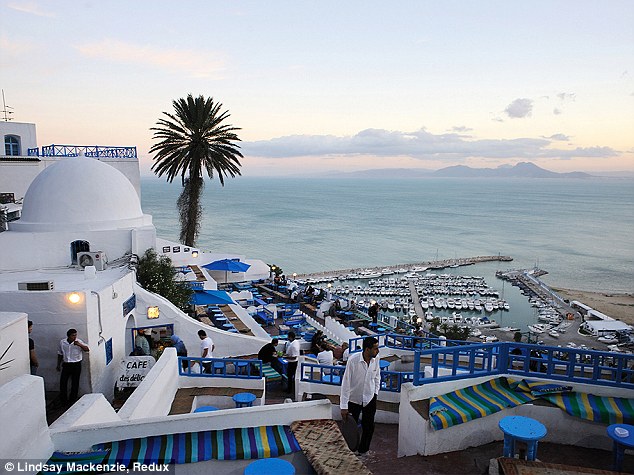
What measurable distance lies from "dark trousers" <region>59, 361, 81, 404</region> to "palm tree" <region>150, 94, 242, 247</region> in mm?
18174

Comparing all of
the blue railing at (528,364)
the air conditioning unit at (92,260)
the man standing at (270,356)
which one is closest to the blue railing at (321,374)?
the man standing at (270,356)

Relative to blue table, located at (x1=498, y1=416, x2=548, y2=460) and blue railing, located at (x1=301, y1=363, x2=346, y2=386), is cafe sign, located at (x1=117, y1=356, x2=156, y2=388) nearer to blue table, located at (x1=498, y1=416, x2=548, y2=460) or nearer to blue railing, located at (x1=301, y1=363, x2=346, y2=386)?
blue railing, located at (x1=301, y1=363, x2=346, y2=386)

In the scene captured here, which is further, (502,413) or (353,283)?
(353,283)

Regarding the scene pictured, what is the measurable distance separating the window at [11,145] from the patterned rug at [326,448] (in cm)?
2682

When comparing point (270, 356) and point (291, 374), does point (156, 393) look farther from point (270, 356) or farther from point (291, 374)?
point (270, 356)

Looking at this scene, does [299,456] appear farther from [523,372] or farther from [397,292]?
[397,292]

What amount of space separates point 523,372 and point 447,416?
1.55 m

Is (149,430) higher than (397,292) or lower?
higher

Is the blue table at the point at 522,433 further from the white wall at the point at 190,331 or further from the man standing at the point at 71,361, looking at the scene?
the white wall at the point at 190,331

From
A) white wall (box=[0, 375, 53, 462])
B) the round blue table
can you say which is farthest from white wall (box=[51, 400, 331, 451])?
the round blue table

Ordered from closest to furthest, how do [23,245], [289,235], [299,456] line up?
[299,456] < [23,245] < [289,235]

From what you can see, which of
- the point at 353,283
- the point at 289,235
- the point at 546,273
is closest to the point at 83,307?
the point at 353,283

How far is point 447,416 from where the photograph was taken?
5.44 meters

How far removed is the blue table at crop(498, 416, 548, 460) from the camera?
464 centimetres
